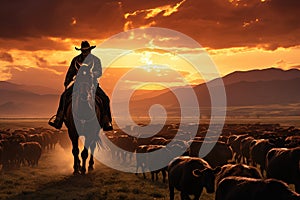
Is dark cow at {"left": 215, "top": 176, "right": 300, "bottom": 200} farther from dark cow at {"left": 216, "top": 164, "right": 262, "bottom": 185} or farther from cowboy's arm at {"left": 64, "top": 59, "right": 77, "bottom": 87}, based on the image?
cowboy's arm at {"left": 64, "top": 59, "right": 77, "bottom": 87}

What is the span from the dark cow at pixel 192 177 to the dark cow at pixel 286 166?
3.77m

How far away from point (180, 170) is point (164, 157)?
23.8 feet

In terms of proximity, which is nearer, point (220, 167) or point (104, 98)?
point (220, 167)

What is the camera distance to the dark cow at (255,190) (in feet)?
26.3

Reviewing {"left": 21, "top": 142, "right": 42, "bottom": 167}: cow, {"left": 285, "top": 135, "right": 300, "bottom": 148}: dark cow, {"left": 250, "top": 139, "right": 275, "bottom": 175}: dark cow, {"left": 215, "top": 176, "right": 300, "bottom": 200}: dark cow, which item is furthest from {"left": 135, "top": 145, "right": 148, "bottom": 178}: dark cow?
{"left": 215, "top": 176, "right": 300, "bottom": 200}: dark cow

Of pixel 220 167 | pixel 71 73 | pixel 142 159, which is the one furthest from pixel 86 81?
pixel 220 167

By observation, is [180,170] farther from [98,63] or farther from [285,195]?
[98,63]

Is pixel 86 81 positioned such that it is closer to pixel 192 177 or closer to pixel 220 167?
pixel 192 177

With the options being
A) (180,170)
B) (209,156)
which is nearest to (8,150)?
(209,156)

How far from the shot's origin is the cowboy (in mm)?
17125

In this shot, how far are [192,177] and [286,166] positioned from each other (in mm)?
4464

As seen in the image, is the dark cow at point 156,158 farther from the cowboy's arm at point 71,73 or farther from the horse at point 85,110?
the cowboy's arm at point 71,73

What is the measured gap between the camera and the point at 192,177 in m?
11.9

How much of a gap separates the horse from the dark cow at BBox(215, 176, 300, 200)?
8553 millimetres
